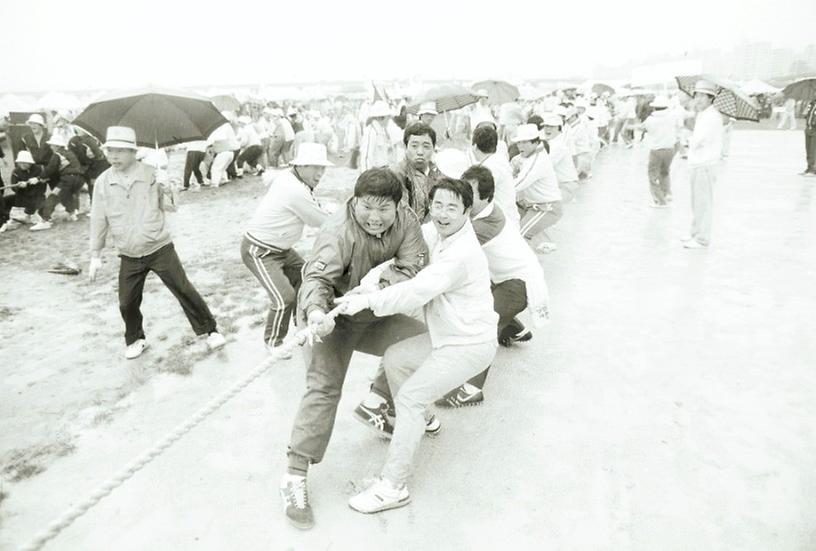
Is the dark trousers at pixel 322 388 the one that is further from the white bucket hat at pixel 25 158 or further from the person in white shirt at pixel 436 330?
the white bucket hat at pixel 25 158

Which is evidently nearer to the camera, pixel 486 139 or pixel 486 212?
pixel 486 212

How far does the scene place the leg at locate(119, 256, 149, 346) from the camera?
4.39 m

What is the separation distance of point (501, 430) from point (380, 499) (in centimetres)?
104

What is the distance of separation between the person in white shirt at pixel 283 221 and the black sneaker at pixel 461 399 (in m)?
1.34

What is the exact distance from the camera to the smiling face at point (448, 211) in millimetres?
2916

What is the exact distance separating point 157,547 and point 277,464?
0.77 meters

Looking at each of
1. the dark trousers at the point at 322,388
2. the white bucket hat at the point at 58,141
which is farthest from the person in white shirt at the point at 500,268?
the white bucket hat at the point at 58,141

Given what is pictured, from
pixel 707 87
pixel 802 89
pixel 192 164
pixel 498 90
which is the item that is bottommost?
pixel 192 164

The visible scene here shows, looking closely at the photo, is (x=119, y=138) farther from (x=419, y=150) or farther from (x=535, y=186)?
(x=535, y=186)

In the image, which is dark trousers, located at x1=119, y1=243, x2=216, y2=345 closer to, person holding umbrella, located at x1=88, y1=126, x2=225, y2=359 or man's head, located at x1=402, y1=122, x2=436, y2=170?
person holding umbrella, located at x1=88, y1=126, x2=225, y2=359

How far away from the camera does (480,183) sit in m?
3.57

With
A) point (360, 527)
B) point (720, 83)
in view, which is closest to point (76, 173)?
point (360, 527)

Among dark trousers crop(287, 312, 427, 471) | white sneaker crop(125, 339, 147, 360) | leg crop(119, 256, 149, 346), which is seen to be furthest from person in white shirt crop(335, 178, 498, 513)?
white sneaker crop(125, 339, 147, 360)

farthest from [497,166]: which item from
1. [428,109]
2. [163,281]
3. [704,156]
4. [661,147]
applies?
[661,147]
